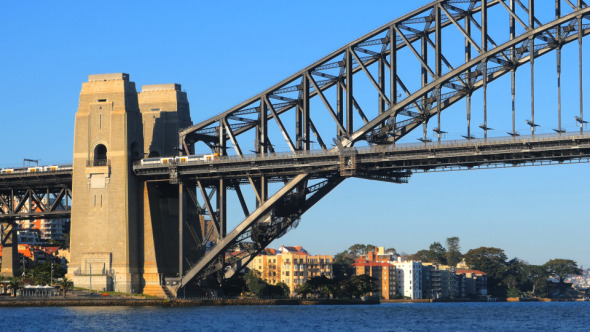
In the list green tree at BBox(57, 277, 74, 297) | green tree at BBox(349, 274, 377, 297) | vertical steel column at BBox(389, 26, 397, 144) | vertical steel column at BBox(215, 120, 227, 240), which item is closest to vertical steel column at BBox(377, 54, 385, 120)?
vertical steel column at BBox(389, 26, 397, 144)

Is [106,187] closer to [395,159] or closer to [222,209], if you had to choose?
[222,209]

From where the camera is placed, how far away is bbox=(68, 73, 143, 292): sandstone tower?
127562 millimetres

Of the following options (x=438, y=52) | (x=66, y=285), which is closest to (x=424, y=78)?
(x=438, y=52)

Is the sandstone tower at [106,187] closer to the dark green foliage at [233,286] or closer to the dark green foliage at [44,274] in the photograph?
the dark green foliage at [233,286]

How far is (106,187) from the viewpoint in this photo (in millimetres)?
128875

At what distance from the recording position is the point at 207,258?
12431 cm

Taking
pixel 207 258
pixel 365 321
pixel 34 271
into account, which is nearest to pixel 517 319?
pixel 365 321

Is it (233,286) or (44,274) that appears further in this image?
(44,274)

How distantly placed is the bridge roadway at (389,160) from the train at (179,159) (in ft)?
1.53

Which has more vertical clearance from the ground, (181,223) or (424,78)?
(424,78)

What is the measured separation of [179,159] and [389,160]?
25929 millimetres

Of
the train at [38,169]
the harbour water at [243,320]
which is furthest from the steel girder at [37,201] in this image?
the harbour water at [243,320]

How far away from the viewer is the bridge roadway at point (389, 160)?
105938 mm

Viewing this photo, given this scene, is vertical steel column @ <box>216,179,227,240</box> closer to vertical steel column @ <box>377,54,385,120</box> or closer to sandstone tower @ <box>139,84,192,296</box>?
sandstone tower @ <box>139,84,192,296</box>
